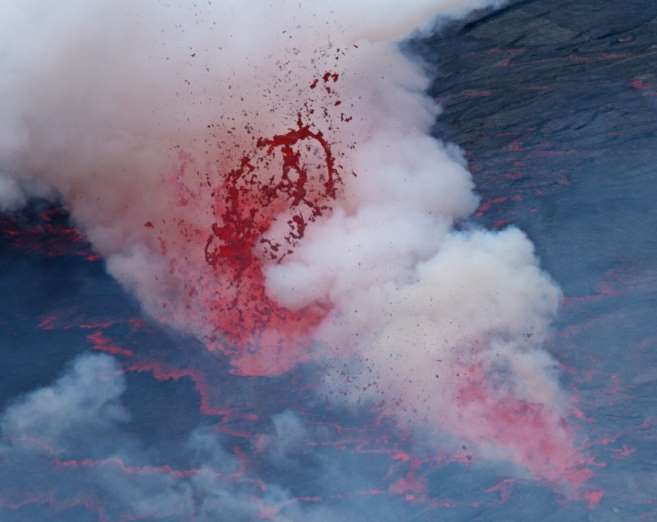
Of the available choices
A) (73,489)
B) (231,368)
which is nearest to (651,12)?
(231,368)

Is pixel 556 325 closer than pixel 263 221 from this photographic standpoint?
Yes

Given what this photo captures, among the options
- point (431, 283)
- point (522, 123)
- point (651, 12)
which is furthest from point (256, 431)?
point (651, 12)

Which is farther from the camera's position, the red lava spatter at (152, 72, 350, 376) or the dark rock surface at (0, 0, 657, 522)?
the red lava spatter at (152, 72, 350, 376)

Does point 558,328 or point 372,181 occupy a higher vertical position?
point 372,181

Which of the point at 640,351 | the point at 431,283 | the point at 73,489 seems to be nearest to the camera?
the point at 73,489

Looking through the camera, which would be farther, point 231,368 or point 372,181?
point 372,181

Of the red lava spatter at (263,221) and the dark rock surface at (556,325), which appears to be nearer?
the dark rock surface at (556,325)

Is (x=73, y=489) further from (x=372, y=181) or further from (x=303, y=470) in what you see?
(x=372, y=181)

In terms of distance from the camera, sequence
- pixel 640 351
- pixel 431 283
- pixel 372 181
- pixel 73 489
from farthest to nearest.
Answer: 1. pixel 372 181
2. pixel 431 283
3. pixel 640 351
4. pixel 73 489

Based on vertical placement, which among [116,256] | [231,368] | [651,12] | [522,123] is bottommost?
[231,368]

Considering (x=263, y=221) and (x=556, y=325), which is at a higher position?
(x=263, y=221)
